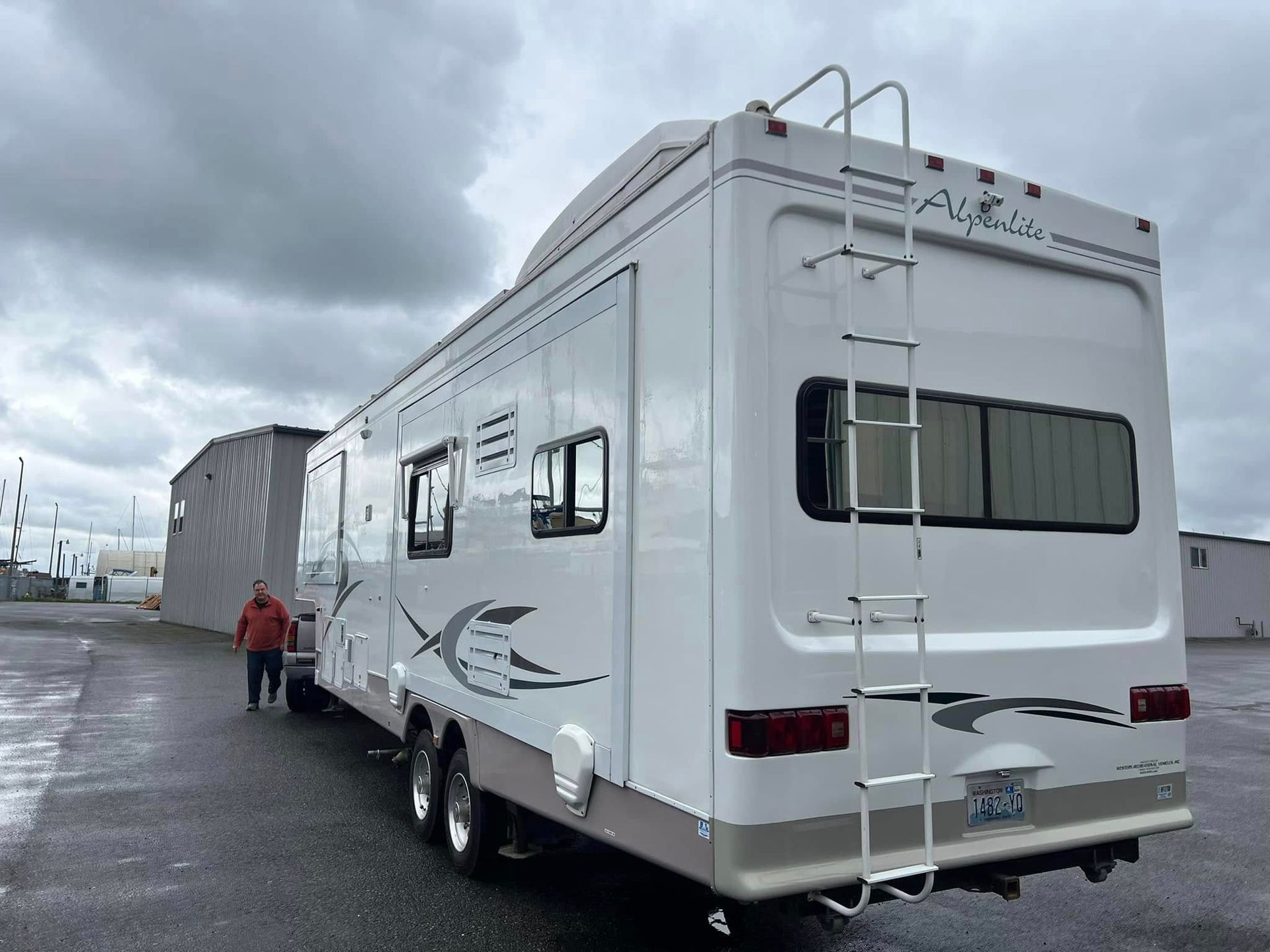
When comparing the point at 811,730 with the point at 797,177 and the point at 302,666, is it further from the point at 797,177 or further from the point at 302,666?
the point at 302,666

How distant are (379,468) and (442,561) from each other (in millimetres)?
1959

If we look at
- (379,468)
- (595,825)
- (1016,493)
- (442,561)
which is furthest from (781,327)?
(379,468)

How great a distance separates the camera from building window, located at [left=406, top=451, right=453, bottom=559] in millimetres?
5637

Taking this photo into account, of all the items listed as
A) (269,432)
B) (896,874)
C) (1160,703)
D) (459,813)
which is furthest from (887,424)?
(269,432)

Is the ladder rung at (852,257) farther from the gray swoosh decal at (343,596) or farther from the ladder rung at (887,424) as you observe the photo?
the gray swoosh decal at (343,596)

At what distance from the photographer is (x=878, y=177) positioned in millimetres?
3418

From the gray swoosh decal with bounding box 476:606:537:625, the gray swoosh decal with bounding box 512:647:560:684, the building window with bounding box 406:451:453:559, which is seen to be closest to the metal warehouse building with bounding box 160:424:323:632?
the building window with bounding box 406:451:453:559

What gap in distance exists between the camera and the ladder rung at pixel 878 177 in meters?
3.28

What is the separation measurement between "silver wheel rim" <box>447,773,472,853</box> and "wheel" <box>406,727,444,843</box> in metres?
0.15

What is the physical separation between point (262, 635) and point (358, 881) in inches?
280

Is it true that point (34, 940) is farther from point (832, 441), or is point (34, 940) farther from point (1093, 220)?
point (1093, 220)

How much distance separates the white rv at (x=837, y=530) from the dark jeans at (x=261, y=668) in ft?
24.9

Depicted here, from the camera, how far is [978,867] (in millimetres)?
3465

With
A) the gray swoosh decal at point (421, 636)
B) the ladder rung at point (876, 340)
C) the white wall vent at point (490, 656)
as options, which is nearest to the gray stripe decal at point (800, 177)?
the ladder rung at point (876, 340)
